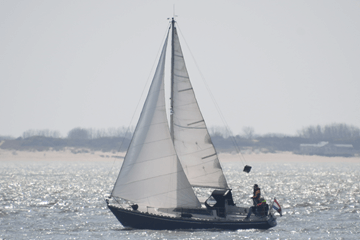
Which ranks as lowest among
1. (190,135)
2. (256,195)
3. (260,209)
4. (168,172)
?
(260,209)

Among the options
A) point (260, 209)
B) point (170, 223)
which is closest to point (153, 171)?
point (170, 223)

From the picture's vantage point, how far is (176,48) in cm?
2805

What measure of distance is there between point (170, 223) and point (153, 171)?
3054mm

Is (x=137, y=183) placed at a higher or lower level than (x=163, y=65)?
lower

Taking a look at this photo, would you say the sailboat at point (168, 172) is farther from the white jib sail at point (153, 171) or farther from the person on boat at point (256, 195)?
the person on boat at point (256, 195)

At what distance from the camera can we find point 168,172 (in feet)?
86.6

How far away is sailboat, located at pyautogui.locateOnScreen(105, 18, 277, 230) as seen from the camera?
2622 cm

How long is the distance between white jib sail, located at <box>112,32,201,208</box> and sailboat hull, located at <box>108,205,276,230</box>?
766 mm

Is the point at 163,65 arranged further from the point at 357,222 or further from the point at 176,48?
the point at 357,222

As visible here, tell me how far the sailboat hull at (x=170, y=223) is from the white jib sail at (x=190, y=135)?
2595 millimetres

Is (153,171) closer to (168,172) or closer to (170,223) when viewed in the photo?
(168,172)

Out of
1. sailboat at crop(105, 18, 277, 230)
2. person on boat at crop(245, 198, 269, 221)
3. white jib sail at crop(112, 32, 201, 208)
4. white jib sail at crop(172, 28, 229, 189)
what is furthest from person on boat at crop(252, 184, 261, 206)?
white jib sail at crop(112, 32, 201, 208)

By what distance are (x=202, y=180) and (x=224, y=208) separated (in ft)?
Answer: 7.21

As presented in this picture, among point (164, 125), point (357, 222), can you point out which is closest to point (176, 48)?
point (164, 125)
